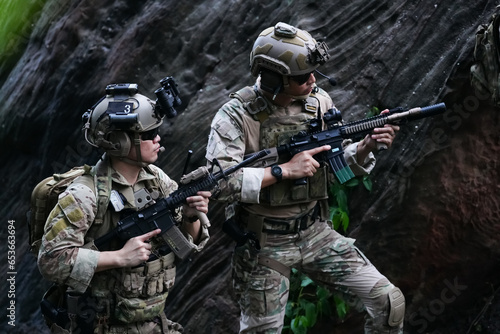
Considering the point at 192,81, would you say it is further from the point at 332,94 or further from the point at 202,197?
the point at 202,197

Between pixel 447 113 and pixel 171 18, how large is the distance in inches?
137

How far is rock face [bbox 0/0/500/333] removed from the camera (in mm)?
6785

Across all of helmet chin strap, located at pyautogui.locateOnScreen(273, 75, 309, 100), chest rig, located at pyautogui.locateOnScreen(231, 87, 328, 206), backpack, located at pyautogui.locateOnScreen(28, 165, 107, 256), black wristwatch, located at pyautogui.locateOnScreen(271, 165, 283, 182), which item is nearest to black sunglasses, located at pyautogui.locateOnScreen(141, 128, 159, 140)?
backpack, located at pyautogui.locateOnScreen(28, 165, 107, 256)

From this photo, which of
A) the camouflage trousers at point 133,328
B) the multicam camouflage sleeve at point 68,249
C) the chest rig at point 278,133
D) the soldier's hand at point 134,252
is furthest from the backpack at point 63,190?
the chest rig at point 278,133

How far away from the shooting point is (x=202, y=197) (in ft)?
16.3

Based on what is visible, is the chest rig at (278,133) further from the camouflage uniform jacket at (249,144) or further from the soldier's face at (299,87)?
the soldier's face at (299,87)

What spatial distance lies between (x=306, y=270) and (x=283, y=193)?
675 millimetres

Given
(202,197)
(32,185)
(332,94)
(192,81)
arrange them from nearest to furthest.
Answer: (202,197) < (332,94) < (192,81) < (32,185)

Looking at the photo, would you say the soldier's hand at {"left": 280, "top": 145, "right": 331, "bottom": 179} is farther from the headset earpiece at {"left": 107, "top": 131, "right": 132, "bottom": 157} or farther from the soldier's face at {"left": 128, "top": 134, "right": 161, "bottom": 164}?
the headset earpiece at {"left": 107, "top": 131, "right": 132, "bottom": 157}

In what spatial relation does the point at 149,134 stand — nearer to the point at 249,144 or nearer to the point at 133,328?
the point at 249,144

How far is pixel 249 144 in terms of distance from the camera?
5617 millimetres

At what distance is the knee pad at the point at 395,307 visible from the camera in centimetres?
543

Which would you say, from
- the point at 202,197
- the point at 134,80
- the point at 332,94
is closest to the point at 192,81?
the point at 134,80

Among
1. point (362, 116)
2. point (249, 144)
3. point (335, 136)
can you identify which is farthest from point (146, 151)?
point (362, 116)
